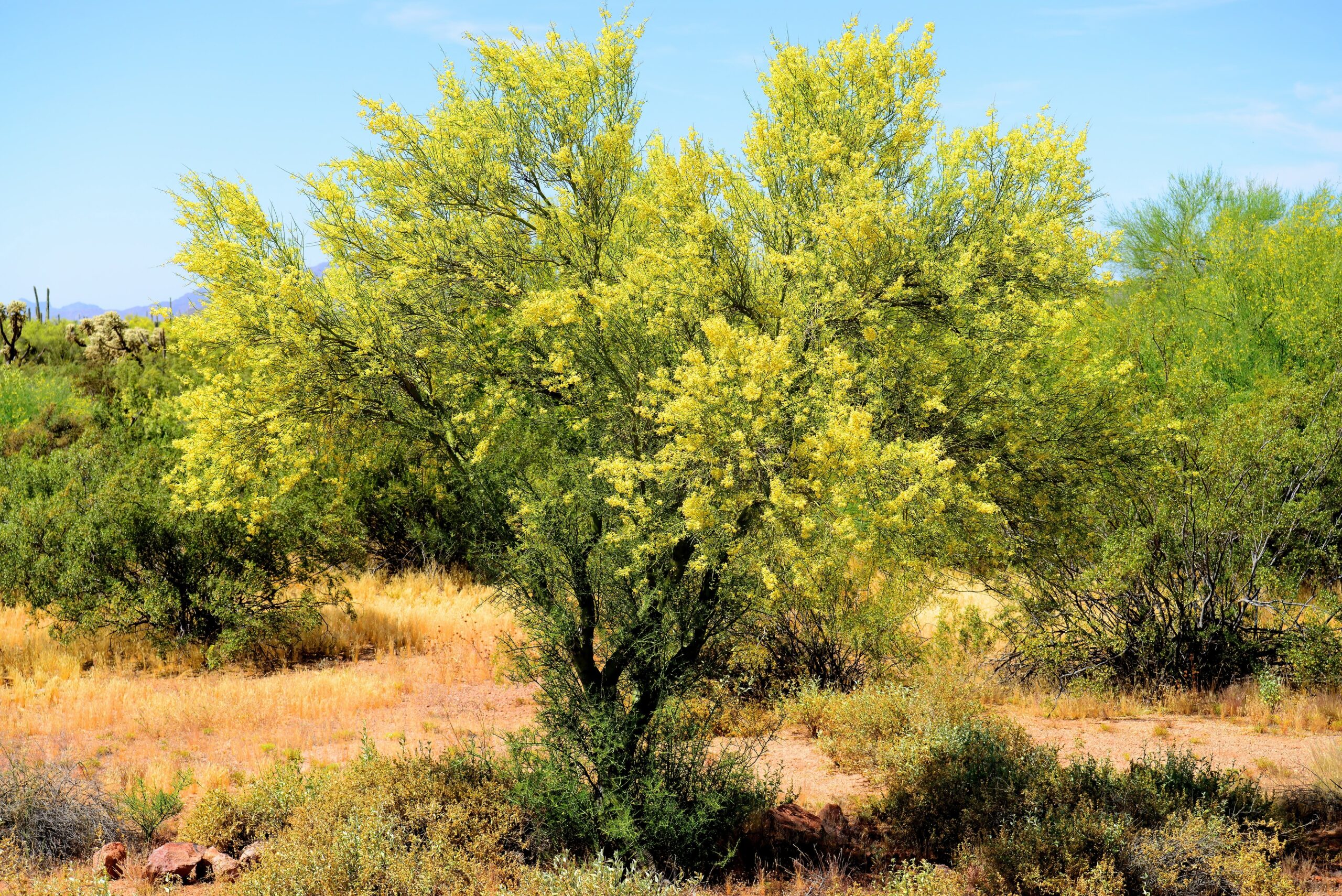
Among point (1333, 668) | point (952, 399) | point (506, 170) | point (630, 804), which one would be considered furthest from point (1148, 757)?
point (506, 170)

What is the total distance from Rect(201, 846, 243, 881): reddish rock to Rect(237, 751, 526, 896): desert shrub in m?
0.37

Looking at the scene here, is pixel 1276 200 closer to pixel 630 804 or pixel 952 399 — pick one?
pixel 952 399

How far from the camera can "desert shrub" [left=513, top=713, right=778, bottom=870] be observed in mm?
7840

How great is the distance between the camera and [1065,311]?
825cm

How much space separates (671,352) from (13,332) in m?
39.3

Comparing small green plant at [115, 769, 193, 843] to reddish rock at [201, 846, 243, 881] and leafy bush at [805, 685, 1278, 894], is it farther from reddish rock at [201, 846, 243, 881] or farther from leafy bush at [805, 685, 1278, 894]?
leafy bush at [805, 685, 1278, 894]

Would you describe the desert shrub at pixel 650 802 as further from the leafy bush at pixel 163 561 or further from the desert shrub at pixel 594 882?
the leafy bush at pixel 163 561

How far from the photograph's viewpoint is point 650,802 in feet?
25.8

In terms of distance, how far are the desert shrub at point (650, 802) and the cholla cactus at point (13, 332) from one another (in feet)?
121

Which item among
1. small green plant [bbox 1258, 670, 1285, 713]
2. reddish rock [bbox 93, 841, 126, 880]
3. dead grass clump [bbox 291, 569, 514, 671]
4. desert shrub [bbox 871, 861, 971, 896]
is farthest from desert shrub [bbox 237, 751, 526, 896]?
small green plant [bbox 1258, 670, 1285, 713]

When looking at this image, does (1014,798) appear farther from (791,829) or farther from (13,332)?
(13,332)

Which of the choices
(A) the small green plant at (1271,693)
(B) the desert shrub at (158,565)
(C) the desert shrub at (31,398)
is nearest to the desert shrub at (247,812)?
(B) the desert shrub at (158,565)

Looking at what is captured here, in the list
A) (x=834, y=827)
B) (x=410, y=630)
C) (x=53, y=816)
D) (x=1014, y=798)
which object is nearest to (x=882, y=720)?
(x=834, y=827)

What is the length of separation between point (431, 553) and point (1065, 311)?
50.3 ft
